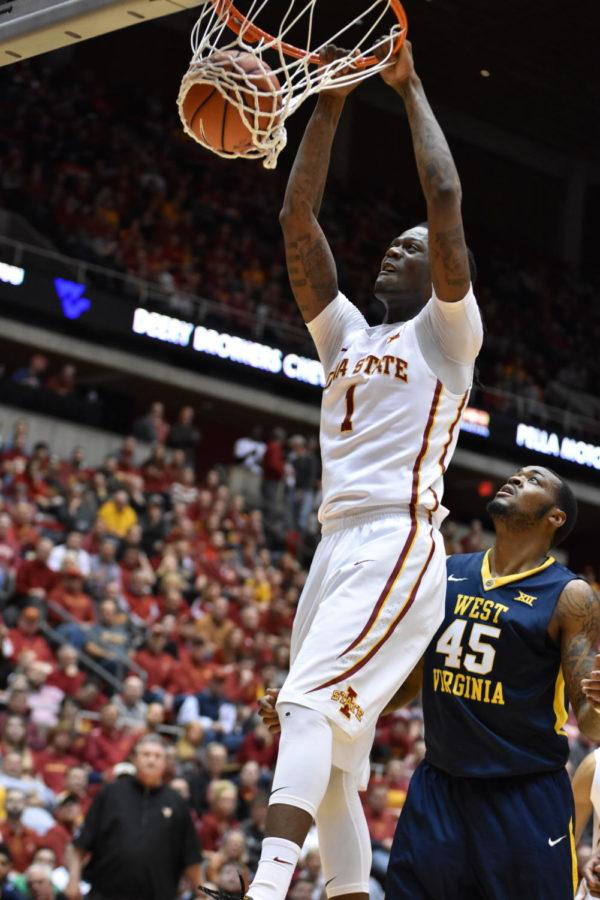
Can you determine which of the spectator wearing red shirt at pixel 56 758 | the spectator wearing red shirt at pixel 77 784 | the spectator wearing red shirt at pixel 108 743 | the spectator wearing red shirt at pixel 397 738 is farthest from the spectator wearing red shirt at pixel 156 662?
the spectator wearing red shirt at pixel 77 784

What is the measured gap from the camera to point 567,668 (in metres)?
4.32

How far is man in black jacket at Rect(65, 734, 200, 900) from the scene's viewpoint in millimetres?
7305

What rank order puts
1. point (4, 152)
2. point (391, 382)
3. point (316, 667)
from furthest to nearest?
point (4, 152) → point (391, 382) → point (316, 667)

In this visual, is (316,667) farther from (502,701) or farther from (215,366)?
(215,366)

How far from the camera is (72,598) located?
12.2 m

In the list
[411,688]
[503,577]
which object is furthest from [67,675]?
[503,577]

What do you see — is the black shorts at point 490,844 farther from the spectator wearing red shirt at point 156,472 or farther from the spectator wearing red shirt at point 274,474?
the spectator wearing red shirt at point 274,474

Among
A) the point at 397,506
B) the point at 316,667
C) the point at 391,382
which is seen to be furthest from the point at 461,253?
the point at 316,667

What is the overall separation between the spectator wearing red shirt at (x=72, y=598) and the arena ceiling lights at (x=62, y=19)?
7635mm

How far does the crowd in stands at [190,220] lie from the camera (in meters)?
20.4

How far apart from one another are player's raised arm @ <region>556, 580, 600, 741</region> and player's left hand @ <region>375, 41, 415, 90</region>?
1.67m

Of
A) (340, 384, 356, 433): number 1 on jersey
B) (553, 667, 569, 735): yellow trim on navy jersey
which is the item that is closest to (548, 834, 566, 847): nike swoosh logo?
(553, 667, 569, 735): yellow trim on navy jersey

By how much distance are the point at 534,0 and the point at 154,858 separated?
1786 centimetres

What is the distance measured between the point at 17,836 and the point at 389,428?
5.52m
